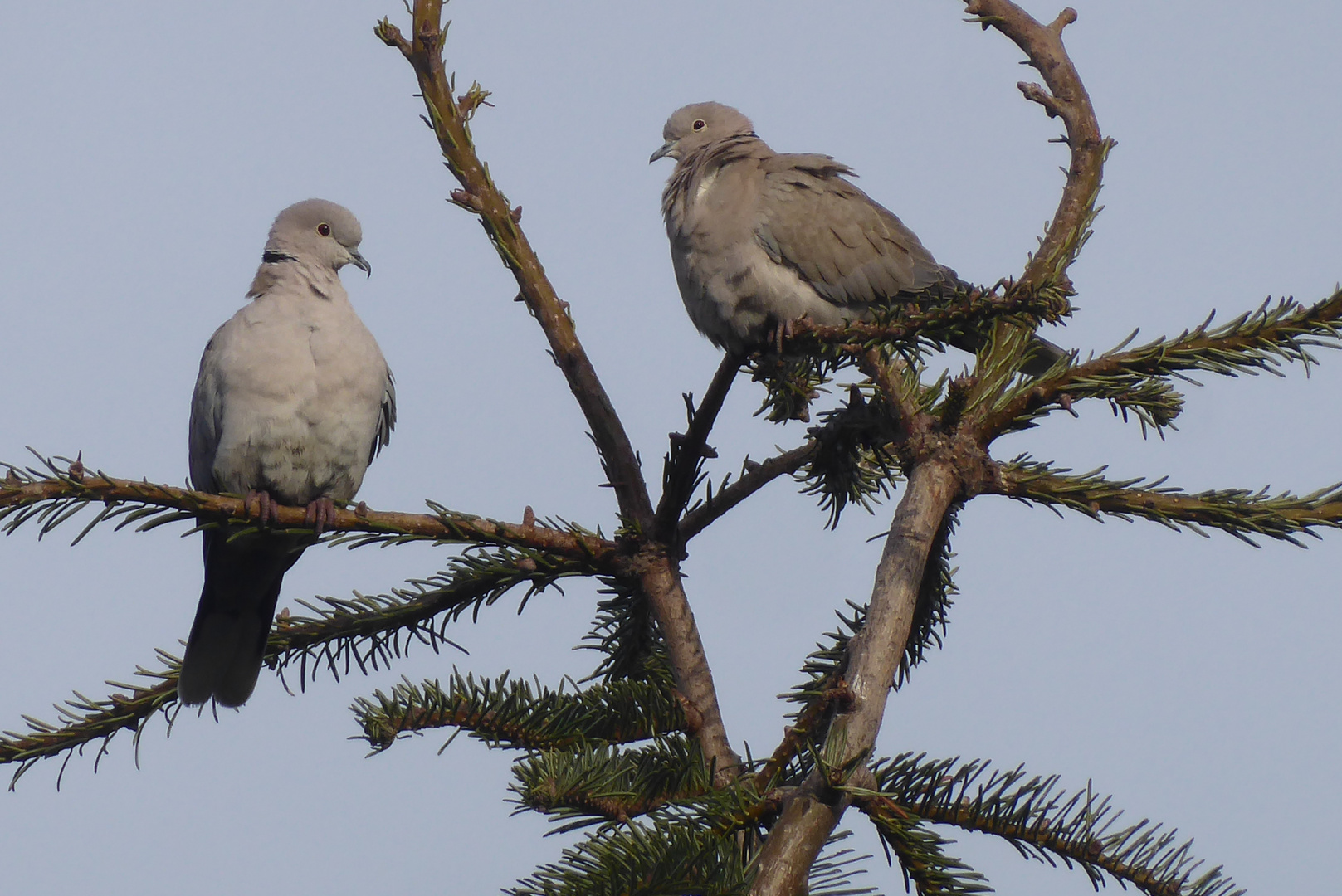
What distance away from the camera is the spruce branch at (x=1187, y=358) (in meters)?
2.17

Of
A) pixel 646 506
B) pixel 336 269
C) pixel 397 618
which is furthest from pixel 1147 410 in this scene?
pixel 336 269

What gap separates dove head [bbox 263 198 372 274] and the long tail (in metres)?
1.27

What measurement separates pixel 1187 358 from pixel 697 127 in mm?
4122

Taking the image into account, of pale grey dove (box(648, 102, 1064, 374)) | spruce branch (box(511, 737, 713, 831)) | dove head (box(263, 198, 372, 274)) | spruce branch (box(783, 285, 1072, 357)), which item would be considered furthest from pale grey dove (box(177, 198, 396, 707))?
spruce branch (box(783, 285, 1072, 357))

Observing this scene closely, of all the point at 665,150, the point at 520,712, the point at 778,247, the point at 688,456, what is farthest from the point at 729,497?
the point at 665,150

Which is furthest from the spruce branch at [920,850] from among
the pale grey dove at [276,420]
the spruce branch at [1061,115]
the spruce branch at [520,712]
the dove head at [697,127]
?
the dove head at [697,127]

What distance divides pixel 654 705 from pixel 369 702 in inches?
24.7

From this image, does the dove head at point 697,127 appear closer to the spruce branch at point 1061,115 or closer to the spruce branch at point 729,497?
the spruce branch at point 1061,115

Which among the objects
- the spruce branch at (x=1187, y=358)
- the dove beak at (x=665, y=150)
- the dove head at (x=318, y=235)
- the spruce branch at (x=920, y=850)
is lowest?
the spruce branch at (x=920, y=850)

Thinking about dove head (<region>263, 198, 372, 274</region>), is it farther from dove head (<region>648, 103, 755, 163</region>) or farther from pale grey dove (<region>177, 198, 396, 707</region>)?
dove head (<region>648, 103, 755, 163</region>)

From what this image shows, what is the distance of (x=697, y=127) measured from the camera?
238 inches

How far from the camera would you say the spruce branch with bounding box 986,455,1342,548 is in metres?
2.29

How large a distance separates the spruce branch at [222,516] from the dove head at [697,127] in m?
3.69

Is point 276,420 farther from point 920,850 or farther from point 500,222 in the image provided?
point 920,850
